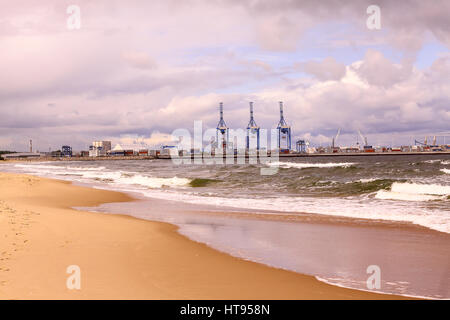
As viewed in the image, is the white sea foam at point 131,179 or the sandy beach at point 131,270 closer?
the sandy beach at point 131,270

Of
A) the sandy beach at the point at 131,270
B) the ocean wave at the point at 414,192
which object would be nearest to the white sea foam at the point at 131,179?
the ocean wave at the point at 414,192

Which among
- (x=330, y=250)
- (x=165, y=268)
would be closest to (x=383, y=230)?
(x=330, y=250)

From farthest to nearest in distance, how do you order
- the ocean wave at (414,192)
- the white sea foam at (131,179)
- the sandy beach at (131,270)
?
the white sea foam at (131,179) < the ocean wave at (414,192) < the sandy beach at (131,270)

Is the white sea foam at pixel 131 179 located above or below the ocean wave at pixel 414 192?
below

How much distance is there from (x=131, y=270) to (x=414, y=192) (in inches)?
678

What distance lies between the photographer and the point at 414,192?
19203 mm

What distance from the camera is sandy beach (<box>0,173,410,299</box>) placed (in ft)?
15.1

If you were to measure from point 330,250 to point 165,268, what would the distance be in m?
3.11

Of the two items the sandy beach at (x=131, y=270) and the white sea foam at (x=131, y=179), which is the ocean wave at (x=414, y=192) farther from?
the white sea foam at (x=131, y=179)

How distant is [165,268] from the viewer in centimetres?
577

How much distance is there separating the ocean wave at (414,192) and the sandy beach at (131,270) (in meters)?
11.9

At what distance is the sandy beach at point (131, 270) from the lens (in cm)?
462
